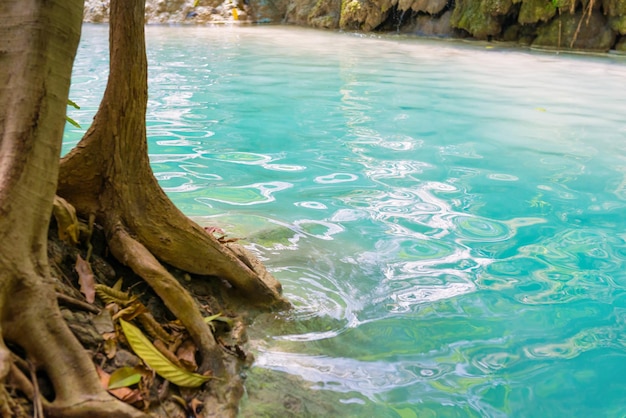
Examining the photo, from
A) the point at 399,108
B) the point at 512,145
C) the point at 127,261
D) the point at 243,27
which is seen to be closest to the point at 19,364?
the point at 127,261

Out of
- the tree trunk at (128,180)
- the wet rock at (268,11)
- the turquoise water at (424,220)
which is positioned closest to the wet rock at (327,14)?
the wet rock at (268,11)

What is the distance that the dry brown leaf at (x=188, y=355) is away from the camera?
2.29 metres

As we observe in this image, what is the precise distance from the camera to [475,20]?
16.7 metres

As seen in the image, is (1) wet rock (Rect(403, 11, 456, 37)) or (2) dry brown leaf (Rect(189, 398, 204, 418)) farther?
(1) wet rock (Rect(403, 11, 456, 37))

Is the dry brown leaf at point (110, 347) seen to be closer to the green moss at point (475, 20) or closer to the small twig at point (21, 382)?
the small twig at point (21, 382)

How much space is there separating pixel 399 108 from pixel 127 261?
255 inches

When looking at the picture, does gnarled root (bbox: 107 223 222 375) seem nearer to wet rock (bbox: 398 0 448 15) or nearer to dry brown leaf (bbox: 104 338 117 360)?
dry brown leaf (bbox: 104 338 117 360)

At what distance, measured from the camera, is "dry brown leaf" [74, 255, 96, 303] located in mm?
2270

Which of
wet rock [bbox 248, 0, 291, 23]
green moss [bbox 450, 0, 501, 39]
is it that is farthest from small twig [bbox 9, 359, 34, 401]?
wet rock [bbox 248, 0, 291, 23]

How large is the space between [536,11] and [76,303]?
1604 cm

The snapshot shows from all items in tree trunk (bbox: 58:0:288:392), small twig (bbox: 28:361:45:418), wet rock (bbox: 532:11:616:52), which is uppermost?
wet rock (bbox: 532:11:616:52)

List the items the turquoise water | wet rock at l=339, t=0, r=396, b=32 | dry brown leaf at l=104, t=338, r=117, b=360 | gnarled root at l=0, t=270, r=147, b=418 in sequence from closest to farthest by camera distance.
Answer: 1. gnarled root at l=0, t=270, r=147, b=418
2. dry brown leaf at l=104, t=338, r=117, b=360
3. the turquoise water
4. wet rock at l=339, t=0, r=396, b=32

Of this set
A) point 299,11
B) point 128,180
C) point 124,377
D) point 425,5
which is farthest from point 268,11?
point 124,377

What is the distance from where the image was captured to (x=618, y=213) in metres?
4.83
